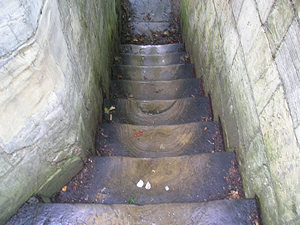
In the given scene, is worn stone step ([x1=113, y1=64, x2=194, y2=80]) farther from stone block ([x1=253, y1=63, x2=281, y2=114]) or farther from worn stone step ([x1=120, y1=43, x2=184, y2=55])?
stone block ([x1=253, y1=63, x2=281, y2=114])

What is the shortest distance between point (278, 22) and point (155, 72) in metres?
2.82

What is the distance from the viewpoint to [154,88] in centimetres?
370

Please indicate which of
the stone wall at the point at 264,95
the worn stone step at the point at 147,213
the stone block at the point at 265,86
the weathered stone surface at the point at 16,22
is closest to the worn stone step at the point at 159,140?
the stone wall at the point at 264,95

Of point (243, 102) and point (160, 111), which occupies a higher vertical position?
point (243, 102)

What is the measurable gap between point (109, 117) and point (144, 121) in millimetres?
487

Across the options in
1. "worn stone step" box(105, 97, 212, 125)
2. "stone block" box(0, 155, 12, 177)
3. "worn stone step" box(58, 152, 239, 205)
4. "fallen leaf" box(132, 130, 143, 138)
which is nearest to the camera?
"stone block" box(0, 155, 12, 177)

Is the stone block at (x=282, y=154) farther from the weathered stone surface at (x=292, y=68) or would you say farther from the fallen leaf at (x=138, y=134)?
the fallen leaf at (x=138, y=134)

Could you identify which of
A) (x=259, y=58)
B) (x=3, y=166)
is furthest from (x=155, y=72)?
(x=3, y=166)

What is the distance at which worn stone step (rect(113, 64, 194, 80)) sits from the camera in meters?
4.11

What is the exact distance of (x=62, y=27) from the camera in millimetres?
1783

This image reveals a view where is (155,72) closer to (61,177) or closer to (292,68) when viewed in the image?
(61,177)

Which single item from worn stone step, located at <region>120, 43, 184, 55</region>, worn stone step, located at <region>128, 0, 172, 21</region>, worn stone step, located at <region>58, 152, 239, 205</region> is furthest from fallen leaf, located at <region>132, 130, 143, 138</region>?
worn stone step, located at <region>128, 0, 172, 21</region>

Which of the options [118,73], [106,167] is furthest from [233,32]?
[118,73]

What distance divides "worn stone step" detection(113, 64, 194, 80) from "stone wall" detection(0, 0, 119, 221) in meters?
1.62
